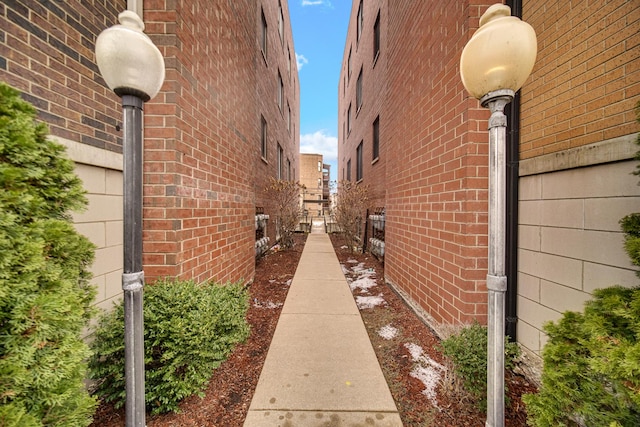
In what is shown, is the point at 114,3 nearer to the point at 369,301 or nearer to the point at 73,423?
the point at 73,423

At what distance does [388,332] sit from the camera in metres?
3.08

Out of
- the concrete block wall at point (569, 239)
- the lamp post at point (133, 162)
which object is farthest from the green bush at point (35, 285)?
the concrete block wall at point (569, 239)

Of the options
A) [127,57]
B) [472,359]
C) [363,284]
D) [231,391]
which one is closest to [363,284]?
[363,284]

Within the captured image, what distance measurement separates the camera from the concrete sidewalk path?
183 cm

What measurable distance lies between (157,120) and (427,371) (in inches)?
137

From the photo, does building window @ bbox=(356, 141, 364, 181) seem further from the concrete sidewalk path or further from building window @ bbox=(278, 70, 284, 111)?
the concrete sidewalk path

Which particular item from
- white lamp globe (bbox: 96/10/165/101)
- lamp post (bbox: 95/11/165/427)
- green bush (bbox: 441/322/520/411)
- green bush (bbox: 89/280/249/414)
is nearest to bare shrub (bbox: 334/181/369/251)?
green bush (bbox: 441/322/520/411)

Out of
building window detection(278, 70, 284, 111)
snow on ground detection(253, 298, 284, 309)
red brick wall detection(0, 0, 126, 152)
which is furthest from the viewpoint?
building window detection(278, 70, 284, 111)

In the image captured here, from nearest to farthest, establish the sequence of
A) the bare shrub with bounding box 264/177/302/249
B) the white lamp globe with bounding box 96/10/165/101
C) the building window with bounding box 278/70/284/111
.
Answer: the white lamp globe with bounding box 96/10/165/101
the bare shrub with bounding box 264/177/302/249
the building window with bounding box 278/70/284/111

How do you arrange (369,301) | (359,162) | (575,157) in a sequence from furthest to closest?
(359,162)
(369,301)
(575,157)

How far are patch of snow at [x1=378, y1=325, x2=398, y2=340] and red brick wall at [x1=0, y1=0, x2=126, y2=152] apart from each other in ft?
11.1

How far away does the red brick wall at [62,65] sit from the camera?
158 centimetres

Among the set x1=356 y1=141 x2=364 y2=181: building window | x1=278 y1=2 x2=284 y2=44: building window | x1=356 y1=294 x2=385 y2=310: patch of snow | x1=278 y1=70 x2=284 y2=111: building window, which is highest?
x1=278 y1=2 x2=284 y2=44: building window

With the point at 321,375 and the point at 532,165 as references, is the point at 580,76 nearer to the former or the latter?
the point at 532,165
